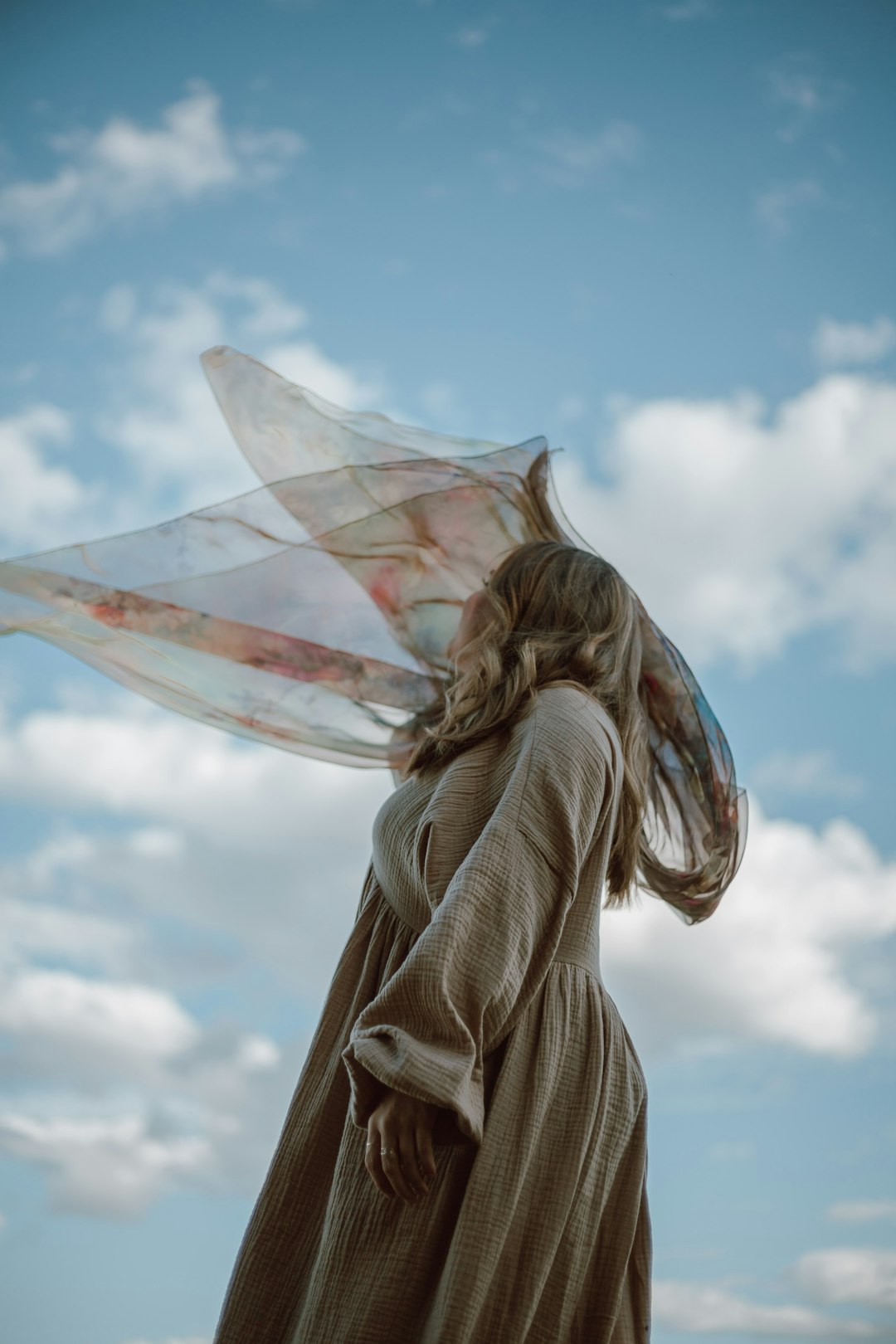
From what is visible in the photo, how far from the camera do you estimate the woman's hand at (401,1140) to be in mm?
1598

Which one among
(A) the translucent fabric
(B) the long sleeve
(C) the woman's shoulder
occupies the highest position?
(A) the translucent fabric

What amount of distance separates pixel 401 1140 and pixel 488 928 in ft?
1.09

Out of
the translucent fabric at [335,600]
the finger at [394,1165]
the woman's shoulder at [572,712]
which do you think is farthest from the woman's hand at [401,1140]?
the translucent fabric at [335,600]

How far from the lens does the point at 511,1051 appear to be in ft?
6.03

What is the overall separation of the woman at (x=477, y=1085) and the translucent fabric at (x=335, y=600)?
681 mm

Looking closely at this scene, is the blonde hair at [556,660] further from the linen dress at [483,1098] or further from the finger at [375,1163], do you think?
the finger at [375,1163]

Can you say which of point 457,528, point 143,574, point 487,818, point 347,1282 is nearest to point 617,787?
point 487,818

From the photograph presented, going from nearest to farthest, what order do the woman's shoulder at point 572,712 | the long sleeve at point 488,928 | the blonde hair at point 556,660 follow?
the long sleeve at point 488,928
the woman's shoulder at point 572,712
the blonde hair at point 556,660

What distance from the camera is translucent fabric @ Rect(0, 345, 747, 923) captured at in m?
2.86

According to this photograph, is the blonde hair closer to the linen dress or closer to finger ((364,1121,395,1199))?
the linen dress

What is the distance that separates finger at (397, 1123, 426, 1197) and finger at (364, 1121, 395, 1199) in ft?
0.10

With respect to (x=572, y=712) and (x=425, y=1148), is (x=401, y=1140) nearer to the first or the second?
(x=425, y=1148)

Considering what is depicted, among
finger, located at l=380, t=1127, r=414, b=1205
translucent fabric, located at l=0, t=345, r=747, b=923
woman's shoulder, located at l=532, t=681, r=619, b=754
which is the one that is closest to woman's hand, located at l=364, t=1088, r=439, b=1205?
finger, located at l=380, t=1127, r=414, b=1205

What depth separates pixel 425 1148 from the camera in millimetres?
1616
